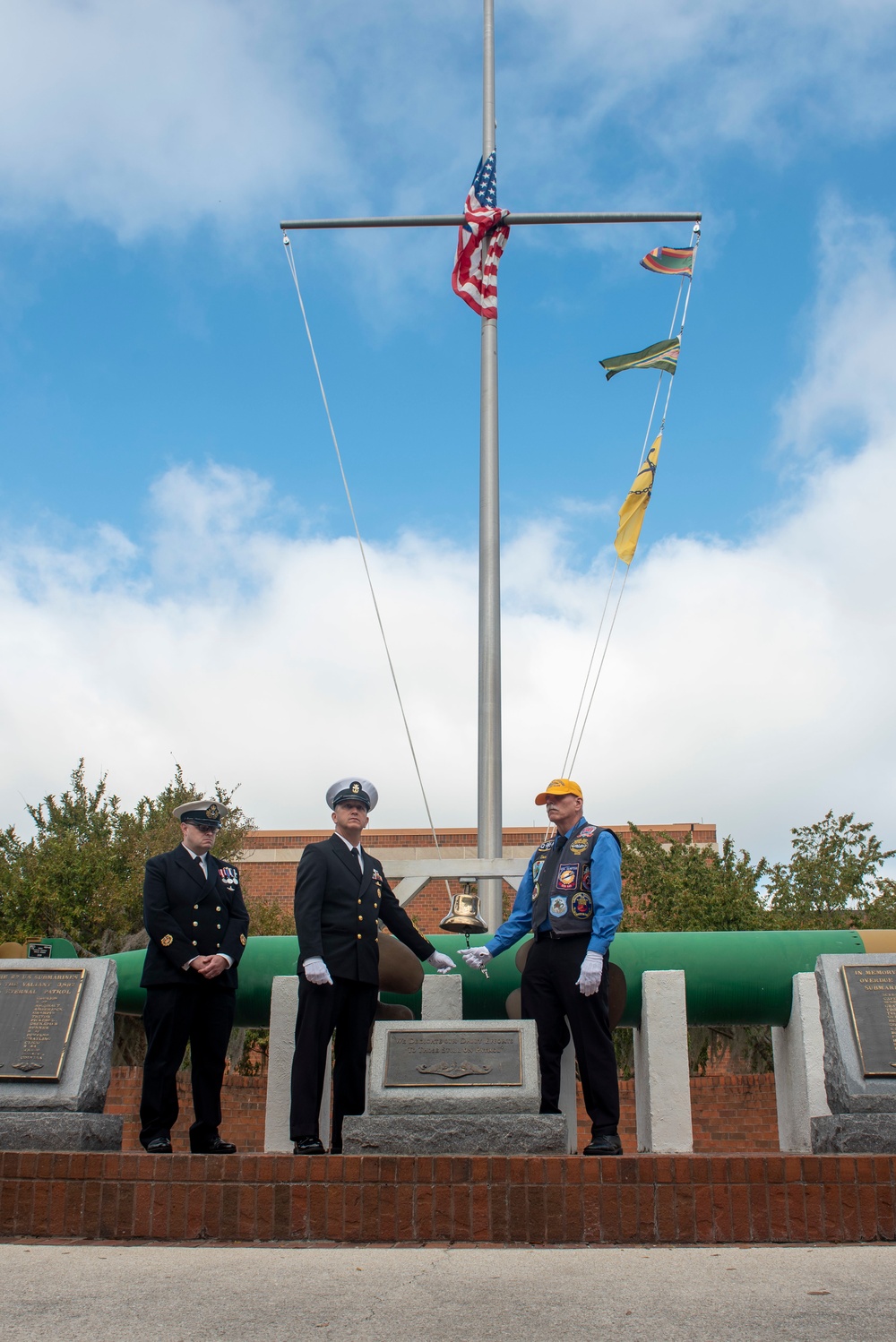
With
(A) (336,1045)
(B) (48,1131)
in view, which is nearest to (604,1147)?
(A) (336,1045)

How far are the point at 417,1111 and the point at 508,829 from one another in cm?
2836

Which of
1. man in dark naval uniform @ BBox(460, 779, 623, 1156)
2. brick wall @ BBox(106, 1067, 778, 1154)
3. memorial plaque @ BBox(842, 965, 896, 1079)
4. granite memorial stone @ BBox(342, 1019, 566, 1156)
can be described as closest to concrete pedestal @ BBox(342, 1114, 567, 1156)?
granite memorial stone @ BBox(342, 1019, 566, 1156)

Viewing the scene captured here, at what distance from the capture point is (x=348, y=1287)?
3.23 metres

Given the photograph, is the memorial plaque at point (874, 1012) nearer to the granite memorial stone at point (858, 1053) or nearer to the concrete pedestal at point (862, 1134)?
the granite memorial stone at point (858, 1053)

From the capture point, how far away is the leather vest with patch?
5133 mm

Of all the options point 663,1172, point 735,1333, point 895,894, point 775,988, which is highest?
point 895,894

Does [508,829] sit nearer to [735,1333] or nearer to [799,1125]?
[799,1125]

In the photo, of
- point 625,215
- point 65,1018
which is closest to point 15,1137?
point 65,1018

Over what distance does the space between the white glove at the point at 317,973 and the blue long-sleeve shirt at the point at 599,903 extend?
0.98m

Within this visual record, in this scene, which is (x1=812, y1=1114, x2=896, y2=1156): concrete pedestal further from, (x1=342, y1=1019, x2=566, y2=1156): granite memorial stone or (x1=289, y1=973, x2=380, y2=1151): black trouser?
(x1=289, y1=973, x2=380, y2=1151): black trouser

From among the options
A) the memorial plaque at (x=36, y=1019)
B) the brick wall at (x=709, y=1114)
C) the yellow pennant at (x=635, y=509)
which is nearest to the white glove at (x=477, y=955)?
the memorial plaque at (x=36, y=1019)

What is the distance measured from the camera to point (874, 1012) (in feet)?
15.8

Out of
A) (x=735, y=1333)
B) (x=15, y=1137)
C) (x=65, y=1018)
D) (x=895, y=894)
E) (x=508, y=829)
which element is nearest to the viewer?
(x=735, y=1333)

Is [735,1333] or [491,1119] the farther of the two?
[491,1119]
